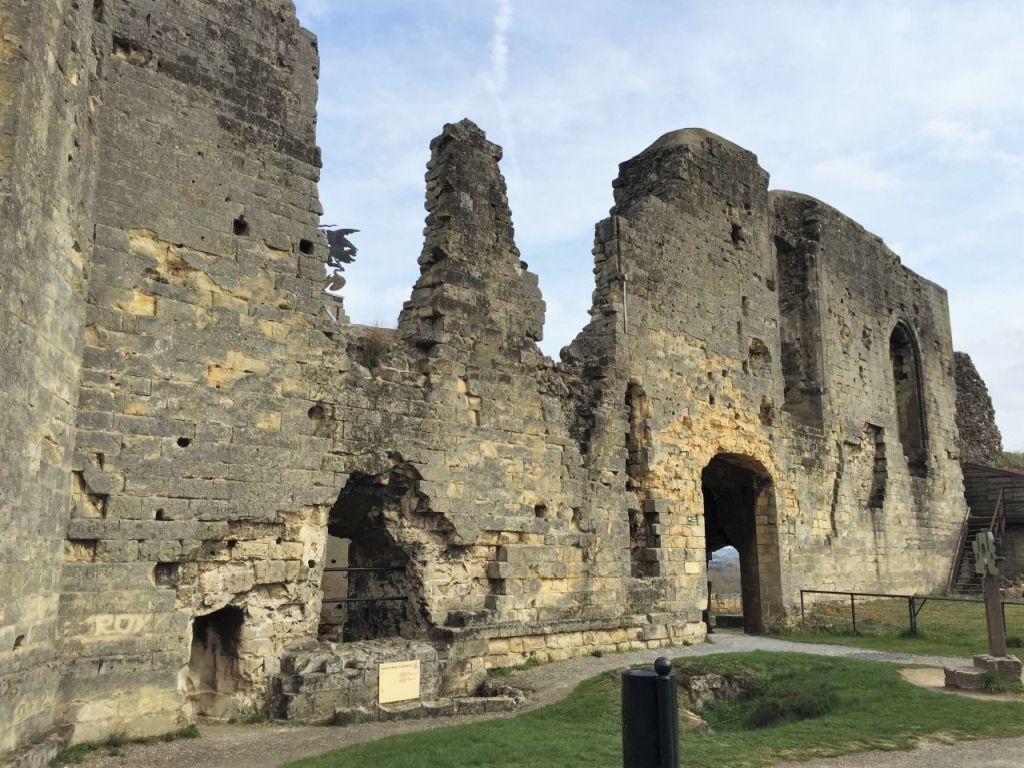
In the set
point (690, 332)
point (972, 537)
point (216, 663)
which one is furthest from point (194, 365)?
point (972, 537)

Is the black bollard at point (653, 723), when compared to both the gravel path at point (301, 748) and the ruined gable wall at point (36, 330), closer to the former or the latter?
the gravel path at point (301, 748)

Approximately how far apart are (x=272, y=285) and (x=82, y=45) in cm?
244

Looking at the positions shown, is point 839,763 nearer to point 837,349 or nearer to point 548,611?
point 548,611

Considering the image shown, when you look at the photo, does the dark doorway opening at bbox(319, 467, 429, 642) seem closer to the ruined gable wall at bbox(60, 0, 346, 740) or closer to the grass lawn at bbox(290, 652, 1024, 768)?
the ruined gable wall at bbox(60, 0, 346, 740)

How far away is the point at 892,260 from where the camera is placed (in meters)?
20.4

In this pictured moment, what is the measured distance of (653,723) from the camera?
315cm

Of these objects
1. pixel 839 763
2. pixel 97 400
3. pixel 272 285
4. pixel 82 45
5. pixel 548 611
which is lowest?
pixel 839 763

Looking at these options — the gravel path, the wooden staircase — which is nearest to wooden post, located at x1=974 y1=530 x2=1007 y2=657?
the gravel path

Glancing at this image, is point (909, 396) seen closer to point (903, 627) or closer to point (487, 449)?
point (903, 627)

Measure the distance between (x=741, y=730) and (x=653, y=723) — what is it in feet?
17.9

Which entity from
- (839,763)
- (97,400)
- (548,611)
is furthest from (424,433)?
(839,763)

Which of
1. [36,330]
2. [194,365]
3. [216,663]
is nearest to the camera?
[36,330]

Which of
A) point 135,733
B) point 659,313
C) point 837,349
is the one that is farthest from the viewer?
point 837,349

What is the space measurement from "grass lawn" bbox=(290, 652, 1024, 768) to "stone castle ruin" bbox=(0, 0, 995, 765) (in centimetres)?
154
